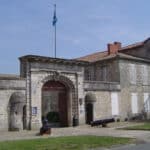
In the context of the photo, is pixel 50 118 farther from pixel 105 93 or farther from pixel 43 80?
pixel 43 80

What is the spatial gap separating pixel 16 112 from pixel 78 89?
24.5 ft

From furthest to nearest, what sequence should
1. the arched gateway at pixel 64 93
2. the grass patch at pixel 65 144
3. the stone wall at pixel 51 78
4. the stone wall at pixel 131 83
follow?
the stone wall at pixel 131 83 → the arched gateway at pixel 64 93 → the stone wall at pixel 51 78 → the grass patch at pixel 65 144

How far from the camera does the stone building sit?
28.7 metres

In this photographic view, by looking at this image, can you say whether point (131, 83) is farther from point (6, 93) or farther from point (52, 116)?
point (6, 93)

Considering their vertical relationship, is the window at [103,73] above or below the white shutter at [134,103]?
above

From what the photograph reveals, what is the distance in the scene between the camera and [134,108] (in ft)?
132

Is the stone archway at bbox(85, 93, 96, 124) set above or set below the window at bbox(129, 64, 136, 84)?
below

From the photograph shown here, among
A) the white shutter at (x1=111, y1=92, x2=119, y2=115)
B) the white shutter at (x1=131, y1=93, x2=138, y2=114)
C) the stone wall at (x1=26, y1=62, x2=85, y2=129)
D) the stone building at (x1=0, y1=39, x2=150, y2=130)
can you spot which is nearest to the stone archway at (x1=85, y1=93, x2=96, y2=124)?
the stone building at (x1=0, y1=39, x2=150, y2=130)

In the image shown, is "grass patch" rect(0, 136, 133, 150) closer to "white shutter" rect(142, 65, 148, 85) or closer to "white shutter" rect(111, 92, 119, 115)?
"white shutter" rect(111, 92, 119, 115)

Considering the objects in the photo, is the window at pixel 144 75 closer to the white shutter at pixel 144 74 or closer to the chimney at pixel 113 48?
the white shutter at pixel 144 74

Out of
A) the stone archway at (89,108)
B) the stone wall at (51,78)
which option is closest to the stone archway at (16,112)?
the stone wall at (51,78)

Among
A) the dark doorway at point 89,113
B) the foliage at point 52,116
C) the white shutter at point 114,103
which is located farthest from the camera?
the foliage at point 52,116

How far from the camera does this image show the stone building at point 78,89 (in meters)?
28.7

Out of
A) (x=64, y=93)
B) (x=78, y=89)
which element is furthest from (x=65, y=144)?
(x=64, y=93)
